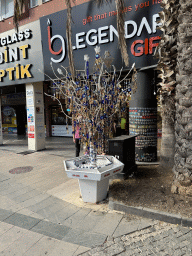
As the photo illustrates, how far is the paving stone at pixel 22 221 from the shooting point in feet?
11.3

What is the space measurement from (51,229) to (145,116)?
452 centimetres

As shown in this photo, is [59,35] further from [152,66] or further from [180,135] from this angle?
[180,135]

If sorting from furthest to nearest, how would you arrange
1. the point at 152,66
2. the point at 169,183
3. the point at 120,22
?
the point at 152,66, the point at 120,22, the point at 169,183

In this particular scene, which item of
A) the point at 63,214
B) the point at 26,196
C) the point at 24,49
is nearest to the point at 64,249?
the point at 63,214

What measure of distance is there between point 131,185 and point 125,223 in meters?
1.22

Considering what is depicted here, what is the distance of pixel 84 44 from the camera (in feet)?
24.0

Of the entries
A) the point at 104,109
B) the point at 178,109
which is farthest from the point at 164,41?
the point at 104,109

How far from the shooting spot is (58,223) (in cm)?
346

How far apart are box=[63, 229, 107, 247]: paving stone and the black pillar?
3886 mm

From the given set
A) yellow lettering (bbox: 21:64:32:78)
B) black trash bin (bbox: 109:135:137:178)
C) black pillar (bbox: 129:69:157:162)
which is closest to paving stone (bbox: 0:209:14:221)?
black trash bin (bbox: 109:135:137:178)

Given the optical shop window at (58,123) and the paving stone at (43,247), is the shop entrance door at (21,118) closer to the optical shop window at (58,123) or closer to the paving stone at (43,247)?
the optical shop window at (58,123)

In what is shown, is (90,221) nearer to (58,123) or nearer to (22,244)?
(22,244)

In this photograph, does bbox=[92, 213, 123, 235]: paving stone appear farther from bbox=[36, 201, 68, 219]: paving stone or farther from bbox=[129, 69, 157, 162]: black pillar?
bbox=[129, 69, 157, 162]: black pillar

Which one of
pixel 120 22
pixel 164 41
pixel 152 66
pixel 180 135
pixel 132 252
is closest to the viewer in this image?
pixel 132 252
